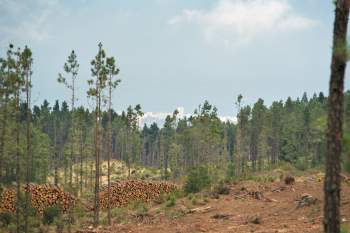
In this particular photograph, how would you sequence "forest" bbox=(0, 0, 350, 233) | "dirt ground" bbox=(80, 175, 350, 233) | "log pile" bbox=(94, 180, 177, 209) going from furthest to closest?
"log pile" bbox=(94, 180, 177, 209) → "forest" bbox=(0, 0, 350, 233) → "dirt ground" bbox=(80, 175, 350, 233)

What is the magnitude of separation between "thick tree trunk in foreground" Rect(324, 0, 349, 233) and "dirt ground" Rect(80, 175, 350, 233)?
960cm

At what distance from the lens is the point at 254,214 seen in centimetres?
2070

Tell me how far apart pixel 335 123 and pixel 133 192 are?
36800 mm

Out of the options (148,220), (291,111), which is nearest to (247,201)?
(148,220)

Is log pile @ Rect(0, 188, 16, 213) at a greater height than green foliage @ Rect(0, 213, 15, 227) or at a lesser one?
greater

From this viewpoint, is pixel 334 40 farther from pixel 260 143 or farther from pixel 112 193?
pixel 260 143

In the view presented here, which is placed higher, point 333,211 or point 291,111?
point 291,111

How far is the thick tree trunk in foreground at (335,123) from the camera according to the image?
579 cm

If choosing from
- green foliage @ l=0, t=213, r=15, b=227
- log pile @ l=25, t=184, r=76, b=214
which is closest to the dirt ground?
green foliage @ l=0, t=213, r=15, b=227

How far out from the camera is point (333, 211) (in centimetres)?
580

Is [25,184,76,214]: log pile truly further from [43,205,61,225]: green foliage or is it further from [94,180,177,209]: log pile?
[43,205,61,225]: green foliage

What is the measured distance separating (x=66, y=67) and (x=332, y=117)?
27.9 meters

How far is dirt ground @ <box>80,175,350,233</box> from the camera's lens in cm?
1709

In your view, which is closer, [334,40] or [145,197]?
[334,40]
